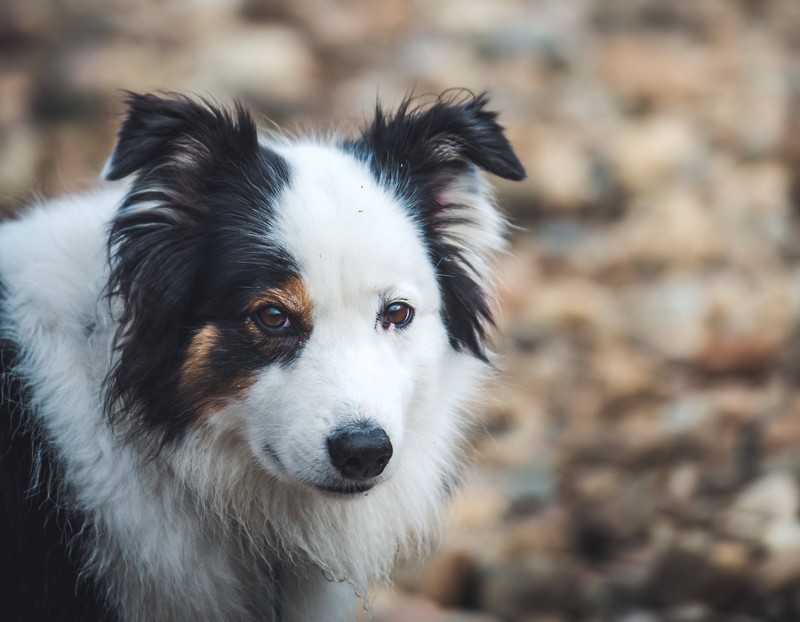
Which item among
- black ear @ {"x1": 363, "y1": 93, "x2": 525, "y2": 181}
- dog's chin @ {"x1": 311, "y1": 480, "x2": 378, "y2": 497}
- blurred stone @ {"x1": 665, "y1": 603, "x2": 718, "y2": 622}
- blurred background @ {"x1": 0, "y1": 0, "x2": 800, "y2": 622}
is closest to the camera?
dog's chin @ {"x1": 311, "y1": 480, "x2": 378, "y2": 497}

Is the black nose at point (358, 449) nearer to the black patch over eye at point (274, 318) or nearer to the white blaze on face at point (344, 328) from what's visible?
the white blaze on face at point (344, 328)

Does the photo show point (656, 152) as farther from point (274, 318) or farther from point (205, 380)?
point (205, 380)

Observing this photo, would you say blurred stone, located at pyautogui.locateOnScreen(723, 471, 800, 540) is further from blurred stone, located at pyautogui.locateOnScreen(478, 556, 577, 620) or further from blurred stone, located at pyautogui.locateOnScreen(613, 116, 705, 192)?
blurred stone, located at pyautogui.locateOnScreen(613, 116, 705, 192)

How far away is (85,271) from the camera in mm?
3207

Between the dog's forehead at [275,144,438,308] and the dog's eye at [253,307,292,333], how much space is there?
113mm

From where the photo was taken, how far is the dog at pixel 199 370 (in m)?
3.00

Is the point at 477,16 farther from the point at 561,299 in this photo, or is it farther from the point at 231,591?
Result: the point at 231,591

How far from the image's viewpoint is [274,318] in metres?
3.02

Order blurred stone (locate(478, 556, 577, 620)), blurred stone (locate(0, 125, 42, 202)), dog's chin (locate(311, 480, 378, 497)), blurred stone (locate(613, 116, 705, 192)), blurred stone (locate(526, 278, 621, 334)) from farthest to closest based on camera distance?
blurred stone (locate(613, 116, 705, 192)) → blurred stone (locate(0, 125, 42, 202)) → blurred stone (locate(526, 278, 621, 334)) → blurred stone (locate(478, 556, 577, 620)) → dog's chin (locate(311, 480, 378, 497))

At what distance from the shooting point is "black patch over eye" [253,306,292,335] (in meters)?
3.02

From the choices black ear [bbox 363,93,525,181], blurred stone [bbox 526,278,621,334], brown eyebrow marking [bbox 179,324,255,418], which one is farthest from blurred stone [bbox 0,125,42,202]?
brown eyebrow marking [bbox 179,324,255,418]

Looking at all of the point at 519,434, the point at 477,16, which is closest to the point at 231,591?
the point at 519,434

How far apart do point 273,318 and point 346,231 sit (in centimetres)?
35

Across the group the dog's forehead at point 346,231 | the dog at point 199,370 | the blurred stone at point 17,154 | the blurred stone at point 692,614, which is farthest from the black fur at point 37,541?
the blurred stone at point 17,154
